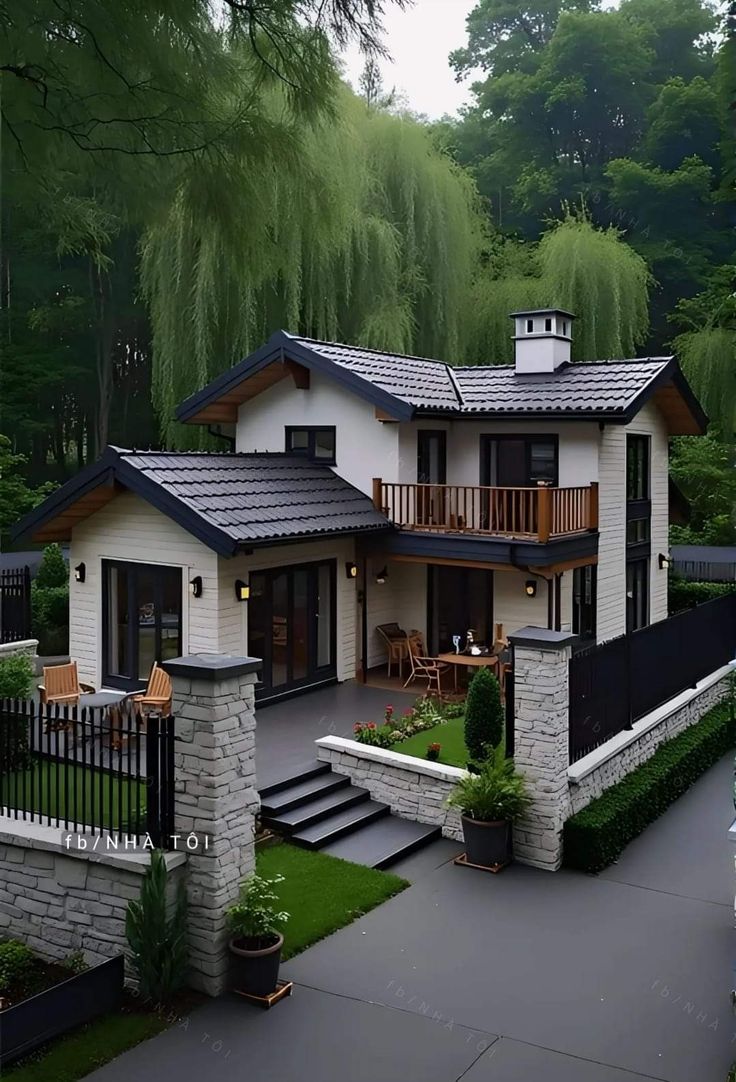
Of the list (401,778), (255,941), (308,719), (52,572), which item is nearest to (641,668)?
(401,778)

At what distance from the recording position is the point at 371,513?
1520 cm

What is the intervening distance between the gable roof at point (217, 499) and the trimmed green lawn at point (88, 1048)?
249 inches

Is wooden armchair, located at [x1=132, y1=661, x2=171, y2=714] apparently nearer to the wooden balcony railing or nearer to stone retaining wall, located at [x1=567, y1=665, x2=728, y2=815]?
stone retaining wall, located at [x1=567, y1=665, x2=728, y2=815]

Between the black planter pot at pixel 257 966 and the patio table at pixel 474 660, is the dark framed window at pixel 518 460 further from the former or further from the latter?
the black planter pot at pixel 257 966

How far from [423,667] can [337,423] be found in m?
4.41

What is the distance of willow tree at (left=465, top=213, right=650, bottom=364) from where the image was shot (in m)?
22.8

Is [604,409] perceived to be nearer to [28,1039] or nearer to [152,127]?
[152,127]

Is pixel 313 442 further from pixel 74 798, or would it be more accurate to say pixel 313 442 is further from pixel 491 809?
pixel 74 798

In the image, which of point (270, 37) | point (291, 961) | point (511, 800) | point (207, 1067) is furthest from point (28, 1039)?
point (270, 37)

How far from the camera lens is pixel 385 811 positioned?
33.6 ft

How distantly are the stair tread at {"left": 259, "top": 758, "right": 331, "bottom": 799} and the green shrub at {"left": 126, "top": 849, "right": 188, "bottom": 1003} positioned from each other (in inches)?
119

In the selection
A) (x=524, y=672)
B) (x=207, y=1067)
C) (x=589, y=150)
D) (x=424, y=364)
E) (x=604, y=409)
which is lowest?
(x=207, y=1067)

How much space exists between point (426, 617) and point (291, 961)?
905 cm

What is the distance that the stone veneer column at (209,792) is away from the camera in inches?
275
